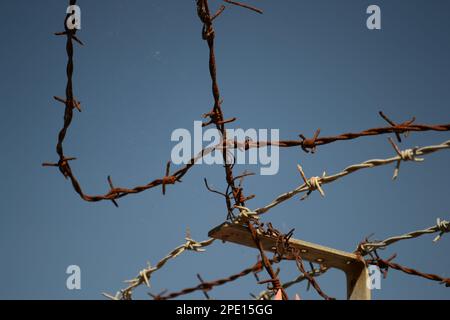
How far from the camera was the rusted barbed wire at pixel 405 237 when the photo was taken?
4105mm

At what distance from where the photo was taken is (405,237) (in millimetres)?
4145

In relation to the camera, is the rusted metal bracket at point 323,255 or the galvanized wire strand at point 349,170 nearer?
the galvanized wire strand at point 349,170

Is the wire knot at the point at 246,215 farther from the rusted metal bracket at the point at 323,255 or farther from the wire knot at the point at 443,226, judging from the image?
the wire knot at the point at 443,226

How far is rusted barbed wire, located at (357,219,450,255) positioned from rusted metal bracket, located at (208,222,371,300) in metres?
0.05

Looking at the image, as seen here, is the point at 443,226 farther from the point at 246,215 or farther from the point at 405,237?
the point at 246,215

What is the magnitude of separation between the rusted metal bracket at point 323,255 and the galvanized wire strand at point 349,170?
14 centimetres

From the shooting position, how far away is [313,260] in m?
4.22

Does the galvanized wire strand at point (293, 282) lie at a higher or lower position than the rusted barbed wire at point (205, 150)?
lower

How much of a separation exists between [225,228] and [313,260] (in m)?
0.45

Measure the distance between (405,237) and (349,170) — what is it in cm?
47
